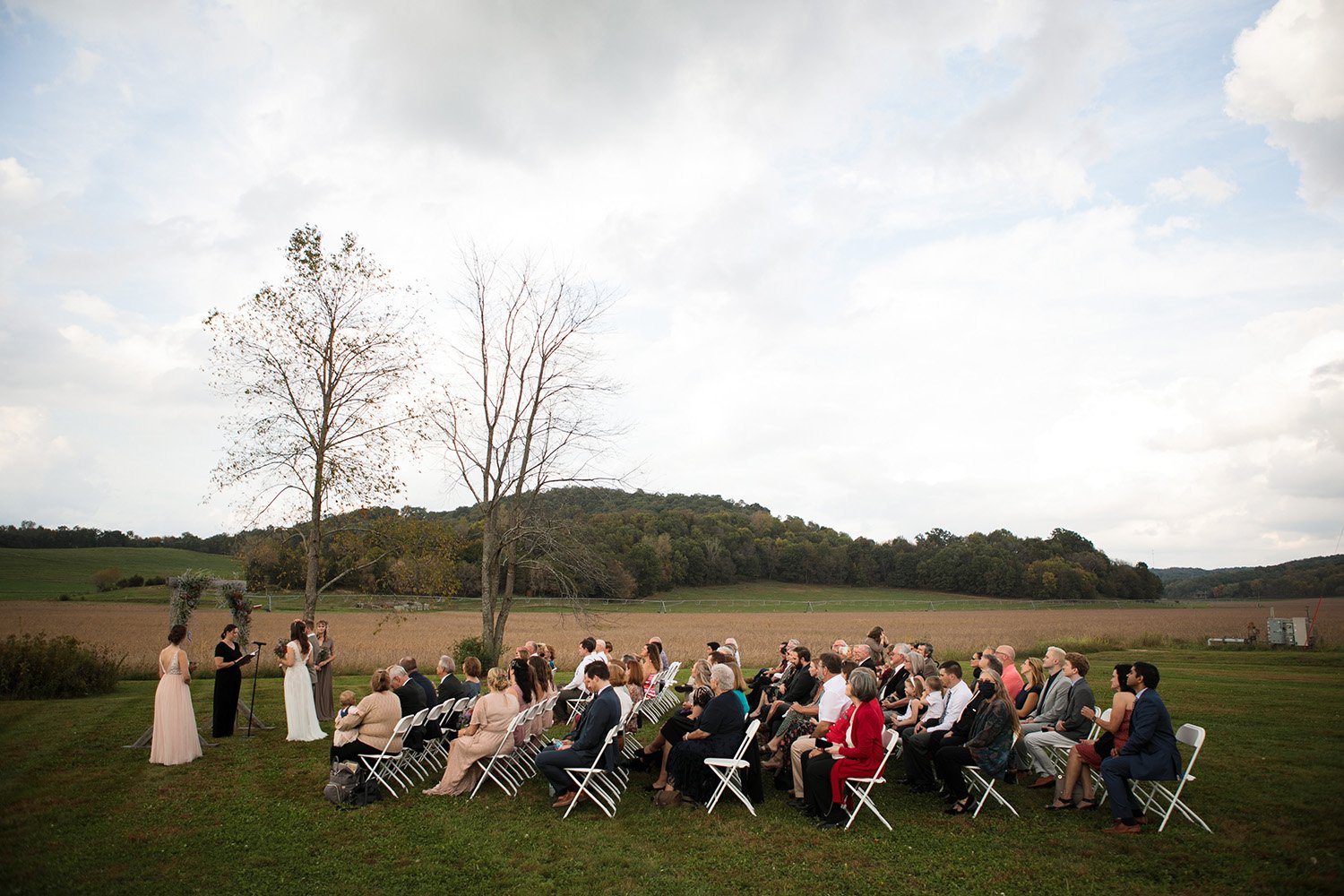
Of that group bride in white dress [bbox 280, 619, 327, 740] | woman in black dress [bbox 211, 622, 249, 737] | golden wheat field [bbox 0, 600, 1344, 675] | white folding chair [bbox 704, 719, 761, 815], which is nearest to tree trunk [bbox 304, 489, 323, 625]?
golden wheat field [bbox 0, 600, 1344, 675]

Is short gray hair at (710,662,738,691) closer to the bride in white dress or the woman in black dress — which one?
the bride in white dress

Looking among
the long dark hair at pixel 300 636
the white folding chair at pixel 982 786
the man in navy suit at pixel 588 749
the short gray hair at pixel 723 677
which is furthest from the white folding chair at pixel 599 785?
the long dark hair at pixel 300 636

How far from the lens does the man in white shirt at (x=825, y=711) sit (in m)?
8.21

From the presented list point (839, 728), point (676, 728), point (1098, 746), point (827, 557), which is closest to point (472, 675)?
point (676, 728)

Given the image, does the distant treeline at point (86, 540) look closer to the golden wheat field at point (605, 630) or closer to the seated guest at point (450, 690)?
the golden wheat field at point (605, 630)

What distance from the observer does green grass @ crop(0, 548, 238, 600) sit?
49.3m

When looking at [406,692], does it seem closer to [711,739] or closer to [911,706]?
[711,739]

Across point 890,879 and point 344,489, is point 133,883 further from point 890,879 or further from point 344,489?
point 344,489

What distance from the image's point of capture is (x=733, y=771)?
798 centimetres

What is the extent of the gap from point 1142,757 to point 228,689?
39.6 ft

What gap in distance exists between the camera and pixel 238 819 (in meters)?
7.45

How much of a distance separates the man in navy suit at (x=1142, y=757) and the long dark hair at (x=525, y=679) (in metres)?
6.84

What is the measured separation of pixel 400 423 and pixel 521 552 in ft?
15.0

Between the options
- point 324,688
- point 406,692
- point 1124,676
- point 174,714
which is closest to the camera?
point 1124,676
